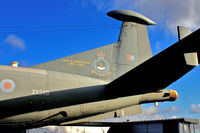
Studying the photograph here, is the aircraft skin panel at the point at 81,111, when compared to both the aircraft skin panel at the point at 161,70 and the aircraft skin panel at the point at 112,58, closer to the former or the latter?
the aircraft skin panel at the point at 161,70

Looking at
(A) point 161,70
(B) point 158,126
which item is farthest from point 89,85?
(B) point 158,126

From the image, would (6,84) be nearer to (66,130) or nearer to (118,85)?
(118,85)

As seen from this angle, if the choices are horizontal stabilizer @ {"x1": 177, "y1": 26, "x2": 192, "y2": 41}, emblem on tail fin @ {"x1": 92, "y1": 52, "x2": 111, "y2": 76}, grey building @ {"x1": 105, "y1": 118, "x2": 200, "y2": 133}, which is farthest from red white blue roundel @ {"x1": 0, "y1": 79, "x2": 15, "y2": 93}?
grey building @ {"x1": 105, "y1": 118, "x2": 200, "y2": 133}

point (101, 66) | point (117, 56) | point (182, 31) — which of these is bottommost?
point (101, 66)

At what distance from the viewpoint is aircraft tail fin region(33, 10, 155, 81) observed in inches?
344

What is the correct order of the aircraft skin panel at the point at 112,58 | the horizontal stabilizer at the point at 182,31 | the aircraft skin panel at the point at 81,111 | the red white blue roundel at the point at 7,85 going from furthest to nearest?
the aircraft skin panel at the point at 112,58
the aircraft skin panel at the point at 81,111
the red white blue roundel at the point at 7,85
the horizontal stabilizer at the point at 182,31

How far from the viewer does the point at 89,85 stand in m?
8.23

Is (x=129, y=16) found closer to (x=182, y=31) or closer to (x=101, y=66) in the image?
(x=101, y=66)

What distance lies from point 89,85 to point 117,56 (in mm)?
2191

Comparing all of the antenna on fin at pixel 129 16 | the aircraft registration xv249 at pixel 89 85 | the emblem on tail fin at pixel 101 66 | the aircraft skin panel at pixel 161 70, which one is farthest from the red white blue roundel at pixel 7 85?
the antenna on fin at pixel 129 16

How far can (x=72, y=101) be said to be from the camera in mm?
7730

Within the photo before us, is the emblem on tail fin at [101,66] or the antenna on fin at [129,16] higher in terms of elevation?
the antenna on fin at [129,16]

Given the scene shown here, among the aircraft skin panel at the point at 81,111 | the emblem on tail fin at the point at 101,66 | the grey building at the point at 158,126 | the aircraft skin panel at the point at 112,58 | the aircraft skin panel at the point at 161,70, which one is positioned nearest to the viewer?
the aircraft skin panel at the point at 161,70

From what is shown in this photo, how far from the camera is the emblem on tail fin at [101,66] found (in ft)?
29.7
